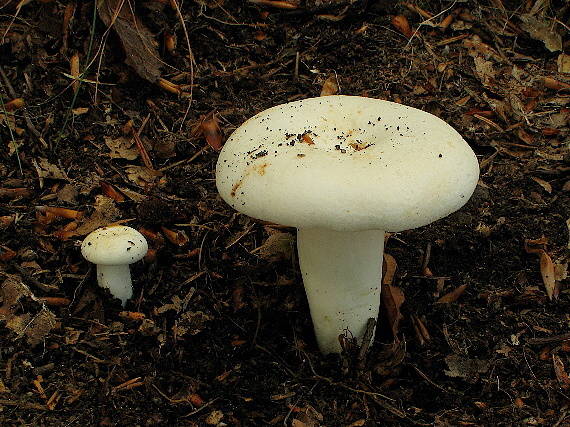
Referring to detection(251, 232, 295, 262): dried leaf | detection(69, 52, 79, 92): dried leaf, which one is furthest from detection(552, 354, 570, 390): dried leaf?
detection(69, 52, 79, 92): dried leaf

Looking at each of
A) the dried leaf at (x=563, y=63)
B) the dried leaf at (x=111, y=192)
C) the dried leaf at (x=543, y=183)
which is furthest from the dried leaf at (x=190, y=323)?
the dried leaf at (x=563, y=63)

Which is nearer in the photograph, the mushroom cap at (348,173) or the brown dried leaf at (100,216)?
the mushroom cap at (348,173)

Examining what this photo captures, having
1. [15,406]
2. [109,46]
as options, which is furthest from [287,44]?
[15,406]

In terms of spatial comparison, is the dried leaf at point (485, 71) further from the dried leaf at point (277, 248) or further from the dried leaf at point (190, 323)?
the dried leaf at point (190, 323)

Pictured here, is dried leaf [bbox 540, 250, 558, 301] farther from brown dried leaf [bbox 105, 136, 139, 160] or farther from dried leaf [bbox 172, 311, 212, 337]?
brown dried leaf [bbox 105, 136, 139, 160]

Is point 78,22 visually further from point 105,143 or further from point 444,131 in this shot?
point 444,131

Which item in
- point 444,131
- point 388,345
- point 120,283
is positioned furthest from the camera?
point 120,283
